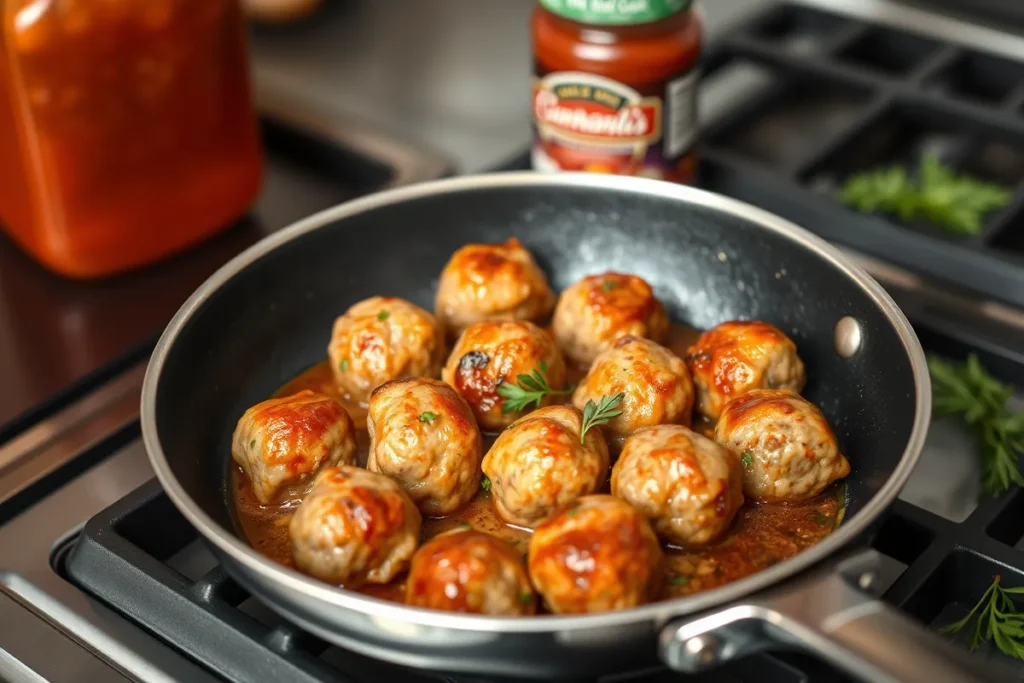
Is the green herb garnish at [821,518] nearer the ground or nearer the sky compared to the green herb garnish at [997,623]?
nearer the sky

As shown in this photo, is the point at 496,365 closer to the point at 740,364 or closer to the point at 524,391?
the point at 524,391

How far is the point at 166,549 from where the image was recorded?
49.0 inches

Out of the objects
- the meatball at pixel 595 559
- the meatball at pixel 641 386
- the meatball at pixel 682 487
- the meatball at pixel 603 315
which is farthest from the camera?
the meatball at pixel 603 315

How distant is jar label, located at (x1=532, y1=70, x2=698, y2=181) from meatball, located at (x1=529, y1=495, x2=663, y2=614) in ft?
2.15

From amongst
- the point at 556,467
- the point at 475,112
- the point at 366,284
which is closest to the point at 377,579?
the point at 556,467

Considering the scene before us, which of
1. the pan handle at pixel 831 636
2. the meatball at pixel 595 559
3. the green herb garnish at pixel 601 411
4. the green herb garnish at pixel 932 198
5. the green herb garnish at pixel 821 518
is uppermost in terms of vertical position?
the pan handle at pixel 831 636

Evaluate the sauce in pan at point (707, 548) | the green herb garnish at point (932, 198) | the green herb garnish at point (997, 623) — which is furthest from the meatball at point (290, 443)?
the green herb garnish at point (932, 198)

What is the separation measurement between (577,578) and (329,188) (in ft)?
3.74

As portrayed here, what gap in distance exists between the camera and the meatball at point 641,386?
47.0 inches

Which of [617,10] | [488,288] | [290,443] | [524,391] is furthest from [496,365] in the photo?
[617,10]

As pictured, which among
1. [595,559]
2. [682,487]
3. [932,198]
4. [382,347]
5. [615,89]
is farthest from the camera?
[932,198]

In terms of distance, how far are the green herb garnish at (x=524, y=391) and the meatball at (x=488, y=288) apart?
12 cm

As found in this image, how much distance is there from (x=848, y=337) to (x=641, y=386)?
0.92ft

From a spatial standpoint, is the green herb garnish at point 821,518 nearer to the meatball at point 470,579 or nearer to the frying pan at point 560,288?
the frying pan at point 560,288
